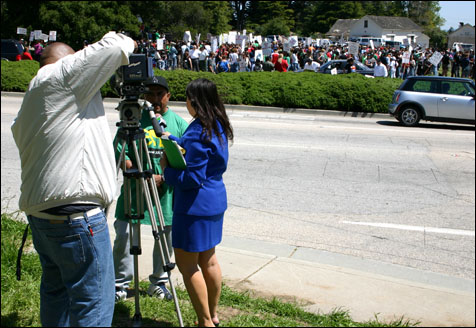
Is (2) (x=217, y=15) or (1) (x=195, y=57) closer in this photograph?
(1) (x=195, y=57)

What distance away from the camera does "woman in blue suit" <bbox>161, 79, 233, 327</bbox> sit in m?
3.38

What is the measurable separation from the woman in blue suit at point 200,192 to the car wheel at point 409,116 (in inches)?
530

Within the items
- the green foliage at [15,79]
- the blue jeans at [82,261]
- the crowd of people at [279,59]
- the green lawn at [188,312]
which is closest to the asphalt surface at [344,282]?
the green lawn at [188,312]

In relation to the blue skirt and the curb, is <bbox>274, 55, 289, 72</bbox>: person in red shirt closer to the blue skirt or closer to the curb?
the curb

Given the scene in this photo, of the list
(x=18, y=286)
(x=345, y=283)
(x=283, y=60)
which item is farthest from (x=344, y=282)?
(x=283, y=60)

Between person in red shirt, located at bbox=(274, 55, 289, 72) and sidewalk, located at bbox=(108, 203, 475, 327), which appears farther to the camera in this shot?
person in red shirt, located at bbox=(274, 55, 289, 72)

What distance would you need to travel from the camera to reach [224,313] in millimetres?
4023

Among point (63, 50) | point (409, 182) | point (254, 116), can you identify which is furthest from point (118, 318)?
point (254, 116)

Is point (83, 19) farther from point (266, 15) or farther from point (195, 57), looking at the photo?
point (266, 15)

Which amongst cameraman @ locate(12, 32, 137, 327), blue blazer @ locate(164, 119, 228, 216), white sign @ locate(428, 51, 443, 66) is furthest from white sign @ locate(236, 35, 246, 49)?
cameraman @ locate(12, 32, 137, 327)

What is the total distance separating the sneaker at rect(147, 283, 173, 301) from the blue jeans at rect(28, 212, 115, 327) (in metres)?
1.38

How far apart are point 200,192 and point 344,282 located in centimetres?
205

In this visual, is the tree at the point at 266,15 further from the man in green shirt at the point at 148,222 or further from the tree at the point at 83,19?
the man in green shirt at the point at 148,222

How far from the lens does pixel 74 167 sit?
2.66 m
